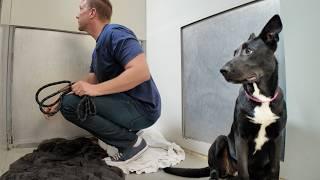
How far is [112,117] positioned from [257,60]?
736 mm

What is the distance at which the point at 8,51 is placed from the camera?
5.53 ft

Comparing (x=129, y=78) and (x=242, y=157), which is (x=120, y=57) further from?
(x=242, y=157)

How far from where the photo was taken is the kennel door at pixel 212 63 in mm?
1198

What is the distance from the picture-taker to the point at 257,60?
767 millimetres

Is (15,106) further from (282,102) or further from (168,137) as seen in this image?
(282,102)

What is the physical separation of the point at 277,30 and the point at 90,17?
100cm

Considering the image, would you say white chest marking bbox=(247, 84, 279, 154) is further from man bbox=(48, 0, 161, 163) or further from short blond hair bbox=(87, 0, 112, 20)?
short blond hair bbox=(87, 0, 112, 20)

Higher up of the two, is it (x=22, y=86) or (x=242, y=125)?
(x=22, y=86)

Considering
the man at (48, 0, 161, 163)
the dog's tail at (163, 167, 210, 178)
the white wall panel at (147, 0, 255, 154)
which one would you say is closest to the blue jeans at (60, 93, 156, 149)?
the man at (48, 0, 161, 163)

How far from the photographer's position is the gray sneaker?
1.25 m

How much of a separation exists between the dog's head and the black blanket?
57 centimetres

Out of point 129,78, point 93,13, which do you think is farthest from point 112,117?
point 93,13

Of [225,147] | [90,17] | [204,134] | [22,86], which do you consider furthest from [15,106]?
[225,147]

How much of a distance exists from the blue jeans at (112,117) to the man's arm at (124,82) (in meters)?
0.04
